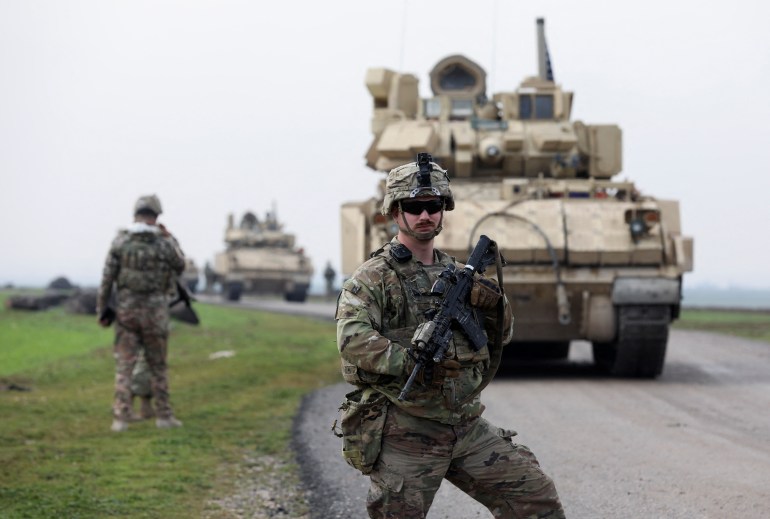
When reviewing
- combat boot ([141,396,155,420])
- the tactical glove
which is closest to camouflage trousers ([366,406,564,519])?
the tactical glove

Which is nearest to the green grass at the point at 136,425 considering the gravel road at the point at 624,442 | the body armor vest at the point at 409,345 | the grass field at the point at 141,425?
the grass field at the point at 141,425

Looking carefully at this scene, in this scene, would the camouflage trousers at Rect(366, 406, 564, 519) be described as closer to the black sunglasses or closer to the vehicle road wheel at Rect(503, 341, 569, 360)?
the black sunglasses

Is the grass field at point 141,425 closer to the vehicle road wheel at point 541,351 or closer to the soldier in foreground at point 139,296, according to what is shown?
the soldier in foreground at point 139,296

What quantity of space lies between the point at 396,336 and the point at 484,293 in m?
0.38

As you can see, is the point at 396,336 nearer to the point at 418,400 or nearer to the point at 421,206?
the point at 418,400

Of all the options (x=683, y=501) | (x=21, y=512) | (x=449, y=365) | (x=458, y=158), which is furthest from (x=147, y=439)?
(x=458, y=158)

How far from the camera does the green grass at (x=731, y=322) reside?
20.6m

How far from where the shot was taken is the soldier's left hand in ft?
14.1

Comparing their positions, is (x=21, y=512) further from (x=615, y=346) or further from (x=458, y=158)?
(x=458, y=158)

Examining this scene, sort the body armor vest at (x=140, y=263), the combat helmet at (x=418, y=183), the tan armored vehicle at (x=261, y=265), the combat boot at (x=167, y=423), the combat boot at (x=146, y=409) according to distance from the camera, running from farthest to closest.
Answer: the tan armored vehicle at (x=261, y=265) < the combat boot at (x=146, y=409) < the body armor vest at (x=140, y=263) < the combat boot at (x=167, y=423) < the combat helmet at (x=418, y=183)

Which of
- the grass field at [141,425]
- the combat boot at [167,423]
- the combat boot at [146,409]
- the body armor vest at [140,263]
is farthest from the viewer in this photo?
the combat boot at [146,409]

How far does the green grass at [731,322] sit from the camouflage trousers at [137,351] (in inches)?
481

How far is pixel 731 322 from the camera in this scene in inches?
958

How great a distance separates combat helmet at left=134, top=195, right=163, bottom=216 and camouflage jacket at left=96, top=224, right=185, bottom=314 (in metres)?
0.14
